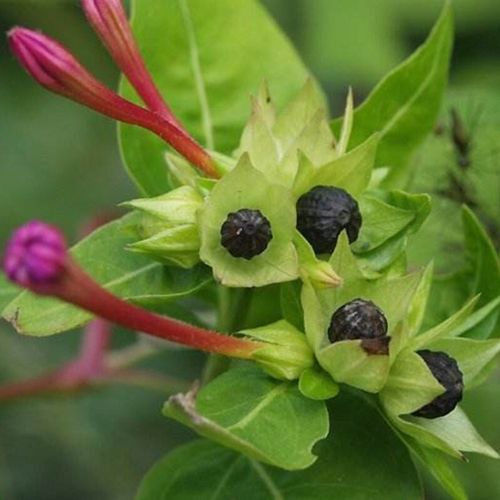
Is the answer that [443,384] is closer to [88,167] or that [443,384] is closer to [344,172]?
[344,172]

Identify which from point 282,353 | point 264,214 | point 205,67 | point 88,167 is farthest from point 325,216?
point 88,167

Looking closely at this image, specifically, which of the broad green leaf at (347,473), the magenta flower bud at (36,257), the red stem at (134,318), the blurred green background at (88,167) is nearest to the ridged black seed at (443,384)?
the broad green leaf at (347,473)

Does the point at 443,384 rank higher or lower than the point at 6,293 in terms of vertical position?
lower

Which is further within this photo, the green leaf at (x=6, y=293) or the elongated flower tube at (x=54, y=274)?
the green leaf at (x=6, y=293)

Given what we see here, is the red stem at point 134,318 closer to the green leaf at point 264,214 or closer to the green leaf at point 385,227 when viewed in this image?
the green leaf at point 264,214

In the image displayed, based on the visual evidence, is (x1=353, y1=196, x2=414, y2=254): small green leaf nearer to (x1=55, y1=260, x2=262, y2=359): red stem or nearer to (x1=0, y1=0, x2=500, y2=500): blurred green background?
(x1=55, y1=260, x2=262, y2=359): red stem

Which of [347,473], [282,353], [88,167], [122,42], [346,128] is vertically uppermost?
[122,42]

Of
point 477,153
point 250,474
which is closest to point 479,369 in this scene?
point 250,474
